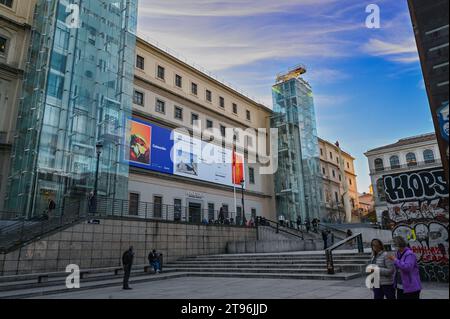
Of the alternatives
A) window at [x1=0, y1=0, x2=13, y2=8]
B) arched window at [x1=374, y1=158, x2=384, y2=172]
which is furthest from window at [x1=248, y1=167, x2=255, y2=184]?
arched window at [x1=374, y1=158, x2=384, y2=172]

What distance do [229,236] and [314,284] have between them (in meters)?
14.0

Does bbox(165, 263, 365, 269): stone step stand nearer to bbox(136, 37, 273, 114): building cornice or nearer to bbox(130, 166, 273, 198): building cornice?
bbox(130, 166, 273, 198): building cornice

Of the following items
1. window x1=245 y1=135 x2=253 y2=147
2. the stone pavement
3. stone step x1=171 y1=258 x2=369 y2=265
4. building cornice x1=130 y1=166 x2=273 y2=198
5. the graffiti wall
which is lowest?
the stone pavement

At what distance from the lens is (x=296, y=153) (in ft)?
144

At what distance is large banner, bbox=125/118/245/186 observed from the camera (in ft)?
88.3

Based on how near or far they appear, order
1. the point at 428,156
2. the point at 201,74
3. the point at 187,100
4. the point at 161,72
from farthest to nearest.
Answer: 1. the point at 428,156
2. the point at 201,74
3. the point at 187,100
4. the point at 161,72

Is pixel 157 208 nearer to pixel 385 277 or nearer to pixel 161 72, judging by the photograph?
pixel 161 72

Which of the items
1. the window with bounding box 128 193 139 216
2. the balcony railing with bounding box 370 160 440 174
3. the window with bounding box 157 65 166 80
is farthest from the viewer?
the balcony railing with bounding box 370 160 440 174

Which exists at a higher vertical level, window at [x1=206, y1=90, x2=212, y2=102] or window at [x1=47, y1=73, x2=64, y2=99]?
window at [x1=206, y1=90, x2=212, y2=102]

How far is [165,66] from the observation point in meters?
32.1

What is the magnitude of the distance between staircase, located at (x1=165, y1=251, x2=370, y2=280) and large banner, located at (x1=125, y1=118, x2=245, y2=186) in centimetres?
1035

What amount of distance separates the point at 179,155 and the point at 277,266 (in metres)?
16.9

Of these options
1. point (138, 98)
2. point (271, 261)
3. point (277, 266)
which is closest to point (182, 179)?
point (138, 98)
